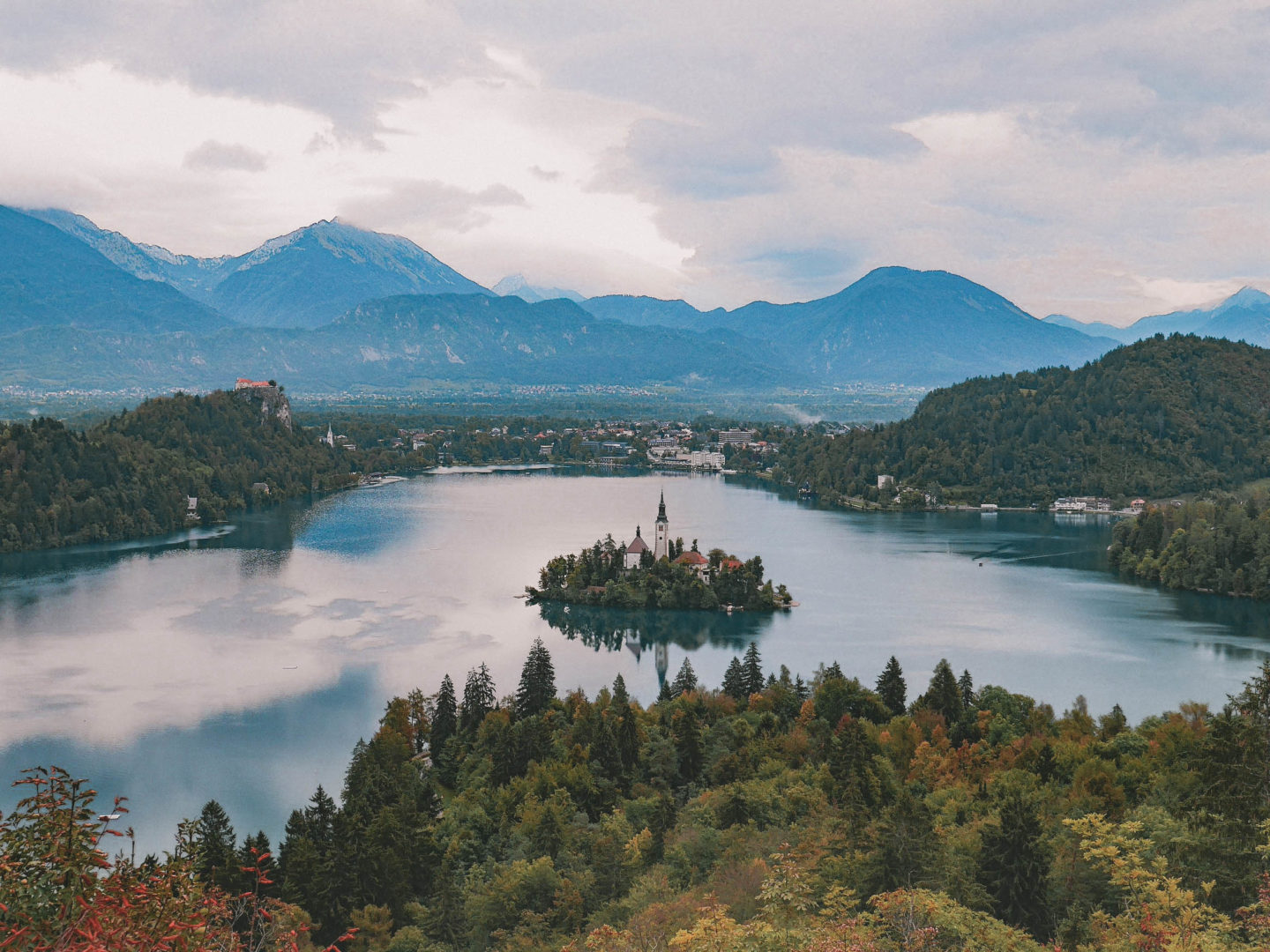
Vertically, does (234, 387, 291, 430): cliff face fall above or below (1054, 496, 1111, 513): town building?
above

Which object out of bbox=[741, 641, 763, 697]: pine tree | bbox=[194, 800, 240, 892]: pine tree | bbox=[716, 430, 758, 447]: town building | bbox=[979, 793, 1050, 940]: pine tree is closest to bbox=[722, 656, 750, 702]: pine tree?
bbox=[741, 641, 763, 697]: pine tree

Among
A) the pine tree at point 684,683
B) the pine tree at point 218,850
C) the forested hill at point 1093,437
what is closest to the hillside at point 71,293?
the forested hill at point 1093,437

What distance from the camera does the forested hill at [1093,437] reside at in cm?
5588

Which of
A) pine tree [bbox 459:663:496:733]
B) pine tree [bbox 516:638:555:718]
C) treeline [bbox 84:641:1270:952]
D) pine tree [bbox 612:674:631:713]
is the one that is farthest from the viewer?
pine tree [bbox 516:638:555:718]

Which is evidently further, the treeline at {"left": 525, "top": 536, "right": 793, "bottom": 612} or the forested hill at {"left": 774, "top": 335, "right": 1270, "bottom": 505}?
the forested hill at {"left": 774, "top": 335, "right": 1270, "bottom": 505}

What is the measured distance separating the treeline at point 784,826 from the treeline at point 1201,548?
15.2 meters

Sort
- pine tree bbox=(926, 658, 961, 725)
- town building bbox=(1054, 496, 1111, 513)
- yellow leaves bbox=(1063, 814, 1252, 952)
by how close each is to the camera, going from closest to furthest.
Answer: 1. yellow leaves bbox=(1063, 814, 1252, 952)
2. pine tree bbox=(926, 658, 961, 725)
3. town building bbox=(1054, 496, 1111, 513)

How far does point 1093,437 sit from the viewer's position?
5903 centimetres

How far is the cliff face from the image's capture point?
217 feet

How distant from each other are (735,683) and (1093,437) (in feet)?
146

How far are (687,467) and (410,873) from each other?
65.3 metres

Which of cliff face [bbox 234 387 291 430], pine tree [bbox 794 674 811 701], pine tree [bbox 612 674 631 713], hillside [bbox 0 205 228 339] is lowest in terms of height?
pine tree [bbox 794 674 811 701]

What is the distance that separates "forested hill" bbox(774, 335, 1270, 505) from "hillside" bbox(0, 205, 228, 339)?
136m

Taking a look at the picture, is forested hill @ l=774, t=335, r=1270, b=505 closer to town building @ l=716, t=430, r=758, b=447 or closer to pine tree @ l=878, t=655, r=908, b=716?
town building @ l=716, t=430, r=758, b=447
